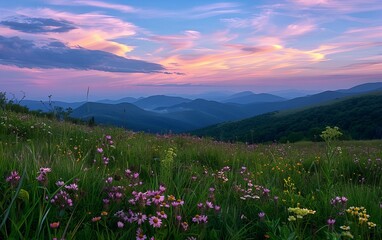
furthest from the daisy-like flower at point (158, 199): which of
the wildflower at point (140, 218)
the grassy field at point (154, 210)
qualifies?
the wildflower at point (140, 218)

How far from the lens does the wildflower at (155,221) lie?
9.29 ft

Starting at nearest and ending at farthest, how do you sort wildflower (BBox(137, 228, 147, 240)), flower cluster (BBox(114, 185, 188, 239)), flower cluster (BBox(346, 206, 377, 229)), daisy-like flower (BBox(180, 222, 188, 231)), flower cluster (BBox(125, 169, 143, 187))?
wildflower (BBox(137, 228, 147, 240)), flower cluster (BBox(114, 185, 188, 239)), daisy-like flower (BBox(180, 222, 188, 231)), flower cluster (BBox(346, 206, 377, 229)), flower cluster (BBox(125, 169, 143, 187))

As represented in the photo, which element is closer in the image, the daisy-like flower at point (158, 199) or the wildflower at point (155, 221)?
the wildflower at point (155, 221)

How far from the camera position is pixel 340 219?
11.9ft

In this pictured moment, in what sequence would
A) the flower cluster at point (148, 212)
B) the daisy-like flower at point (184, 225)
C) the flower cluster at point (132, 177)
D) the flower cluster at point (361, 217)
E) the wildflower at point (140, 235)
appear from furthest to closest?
1. the flower cluster at point (132, 177)
2. the flower cluster at point (361, 217)
3. the daisy-like flower at point (184, 225)
4. the flower cluster at point (148, 212)
5. the wildflower at point (140, 235)

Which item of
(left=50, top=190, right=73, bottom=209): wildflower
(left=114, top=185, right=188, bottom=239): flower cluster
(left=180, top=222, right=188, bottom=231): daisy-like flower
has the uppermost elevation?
(left=50, top=190, right=73, bottom=209): wildflower

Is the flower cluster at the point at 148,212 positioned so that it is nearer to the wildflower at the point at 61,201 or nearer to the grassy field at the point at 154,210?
the grassy field at the point at 154,210

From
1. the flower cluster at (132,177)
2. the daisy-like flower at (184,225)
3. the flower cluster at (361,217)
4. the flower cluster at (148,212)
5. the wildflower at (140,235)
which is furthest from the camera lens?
the flower cluster at (132,177)

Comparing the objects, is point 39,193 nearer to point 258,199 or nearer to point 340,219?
point 258,199

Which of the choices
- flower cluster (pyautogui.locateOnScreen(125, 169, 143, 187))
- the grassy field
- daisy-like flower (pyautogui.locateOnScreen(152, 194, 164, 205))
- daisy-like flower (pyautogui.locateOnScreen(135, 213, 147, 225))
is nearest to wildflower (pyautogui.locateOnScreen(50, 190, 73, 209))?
the grassy field

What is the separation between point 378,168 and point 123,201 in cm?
557

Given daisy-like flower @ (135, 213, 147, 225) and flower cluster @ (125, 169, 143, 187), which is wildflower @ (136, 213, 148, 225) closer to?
daisy-like flower @ (135, 213, 147, 225)

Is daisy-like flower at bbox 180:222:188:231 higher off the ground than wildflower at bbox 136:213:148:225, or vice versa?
wildflower at bbox 136:213:148:225

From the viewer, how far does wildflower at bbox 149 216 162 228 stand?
111 inches
